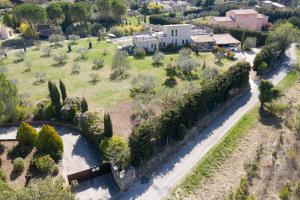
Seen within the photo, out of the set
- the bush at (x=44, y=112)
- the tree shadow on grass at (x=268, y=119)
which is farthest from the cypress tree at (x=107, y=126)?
the tree shadow on grass at (x=268, y=119)

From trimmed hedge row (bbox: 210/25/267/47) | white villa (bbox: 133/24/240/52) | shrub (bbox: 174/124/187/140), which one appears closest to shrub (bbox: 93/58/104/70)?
white villa (bbox: 133/24/240/52)

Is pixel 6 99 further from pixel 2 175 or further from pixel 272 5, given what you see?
pixel 272 5

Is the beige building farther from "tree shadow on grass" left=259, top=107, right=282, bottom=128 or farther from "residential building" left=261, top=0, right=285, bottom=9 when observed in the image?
"tree shadow on grass" left=259, top=107, right=282, bottom=128

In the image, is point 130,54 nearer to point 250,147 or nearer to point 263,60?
point 263,60

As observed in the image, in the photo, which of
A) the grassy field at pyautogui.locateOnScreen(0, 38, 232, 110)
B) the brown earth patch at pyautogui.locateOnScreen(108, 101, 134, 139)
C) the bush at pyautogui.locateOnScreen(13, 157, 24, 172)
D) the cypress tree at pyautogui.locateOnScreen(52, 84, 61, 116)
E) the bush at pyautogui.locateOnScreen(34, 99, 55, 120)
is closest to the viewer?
the bush at pyautogui.locateOnScreen(13, 157, 24, 172)

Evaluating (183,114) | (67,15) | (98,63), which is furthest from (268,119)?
(67,15)

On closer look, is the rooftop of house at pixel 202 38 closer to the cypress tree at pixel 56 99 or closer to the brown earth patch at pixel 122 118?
the brown earth patch at pixel 122 118
